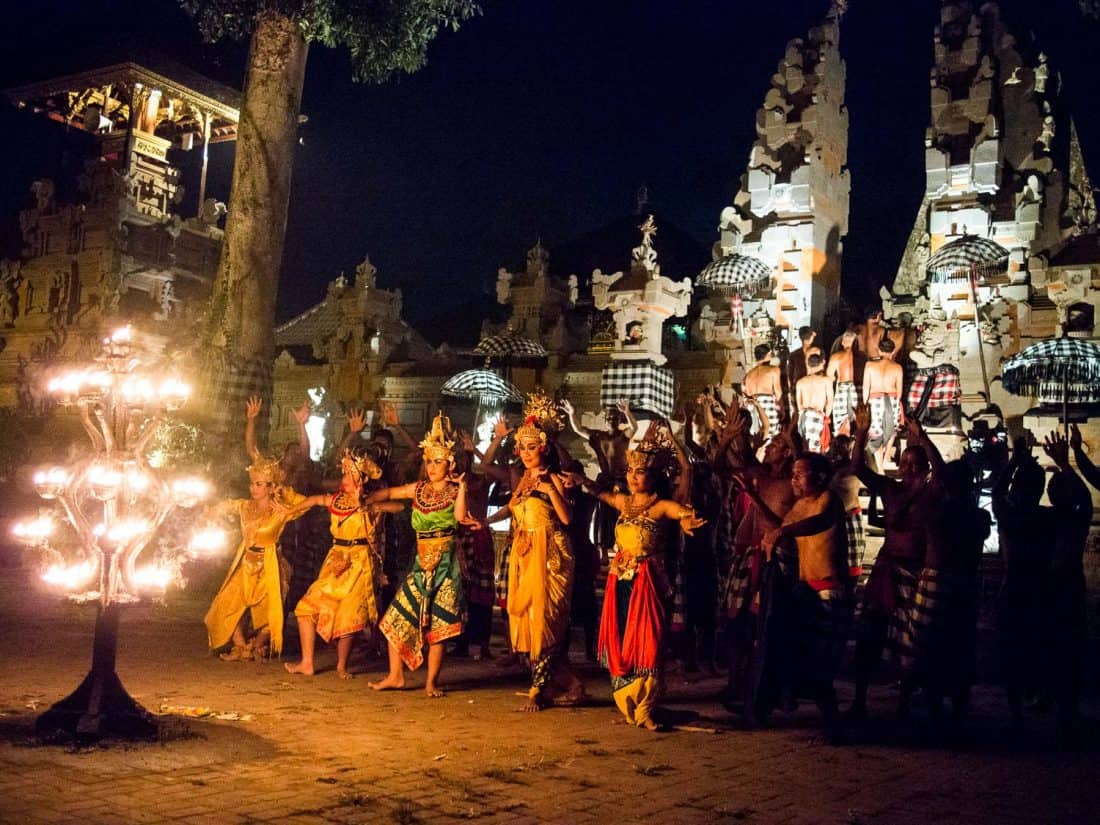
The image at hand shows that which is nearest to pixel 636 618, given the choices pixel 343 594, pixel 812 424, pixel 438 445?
pixel 438 445

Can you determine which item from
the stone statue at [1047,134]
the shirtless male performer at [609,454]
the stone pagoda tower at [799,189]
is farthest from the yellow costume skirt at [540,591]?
→ the stone statue at [1047,134]

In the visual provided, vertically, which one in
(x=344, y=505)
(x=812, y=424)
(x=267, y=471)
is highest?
(x=812, y=424)

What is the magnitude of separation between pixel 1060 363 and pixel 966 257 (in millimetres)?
3709

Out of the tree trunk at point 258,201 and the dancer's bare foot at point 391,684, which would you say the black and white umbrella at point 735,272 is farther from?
the dancer's bare foot at point 391,684

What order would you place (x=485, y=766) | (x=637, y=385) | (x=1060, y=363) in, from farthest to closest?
(x=637, y=385) < (x=1060, y=363) < (x=485, y=766)

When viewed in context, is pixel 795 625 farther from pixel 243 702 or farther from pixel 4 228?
pixel 4 228

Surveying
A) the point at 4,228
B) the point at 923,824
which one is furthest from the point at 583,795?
the point at 4,228

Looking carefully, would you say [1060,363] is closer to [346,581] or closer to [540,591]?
[540,591]

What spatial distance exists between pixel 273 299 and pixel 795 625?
8.10 m

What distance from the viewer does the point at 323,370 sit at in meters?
25.0

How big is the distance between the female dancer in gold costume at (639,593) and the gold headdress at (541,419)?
0.73 m

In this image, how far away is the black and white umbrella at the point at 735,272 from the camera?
19.1m

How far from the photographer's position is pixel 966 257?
1725 cm

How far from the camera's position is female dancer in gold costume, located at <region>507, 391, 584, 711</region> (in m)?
7.61
